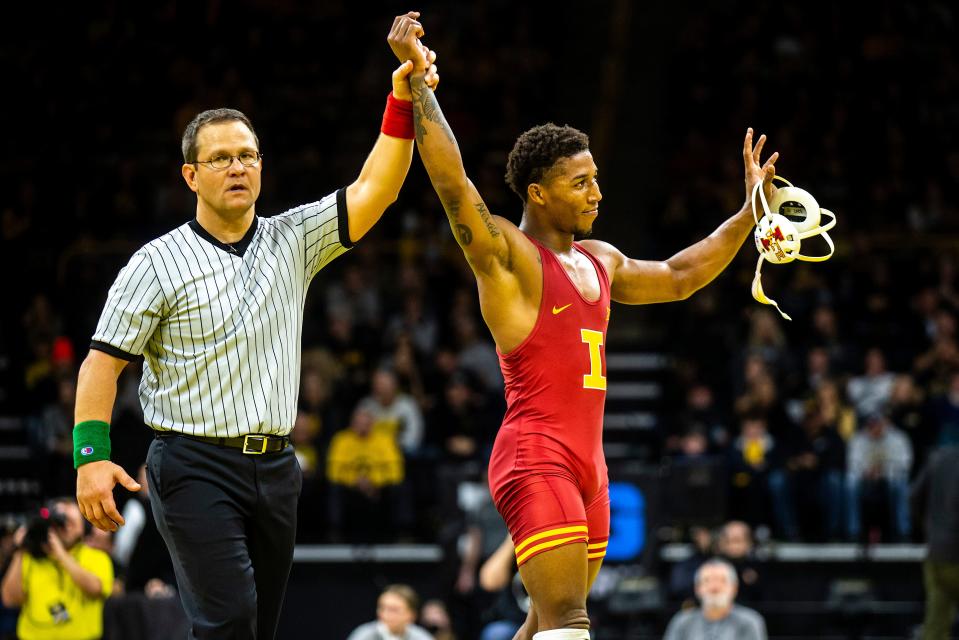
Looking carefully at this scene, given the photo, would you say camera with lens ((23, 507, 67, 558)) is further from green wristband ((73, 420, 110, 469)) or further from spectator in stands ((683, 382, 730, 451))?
spectator in stands ((683, 382, 730, 451))

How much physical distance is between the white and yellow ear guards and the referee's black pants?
2085mm

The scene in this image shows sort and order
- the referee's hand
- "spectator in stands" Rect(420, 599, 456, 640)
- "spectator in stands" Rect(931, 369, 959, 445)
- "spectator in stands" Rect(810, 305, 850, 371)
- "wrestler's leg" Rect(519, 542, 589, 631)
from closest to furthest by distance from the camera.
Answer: the referee's hand < "wrestler's leg" Rect(519, 542, 589, 631) < "spectator in stands" Rect(420, 599, 456, 640) < "spectator in stands" Rect(931, 369, 959, 445) < "spectator in stands" Rect(810, 305, 850, 371)

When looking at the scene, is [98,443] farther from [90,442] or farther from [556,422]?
[556,422]

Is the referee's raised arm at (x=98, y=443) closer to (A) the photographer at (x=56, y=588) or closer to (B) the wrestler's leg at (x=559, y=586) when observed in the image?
(B) the wrestler's leg at (x=559, y=586)

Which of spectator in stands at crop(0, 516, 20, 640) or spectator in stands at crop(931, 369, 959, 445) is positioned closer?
spectator in stands at crop(0, 516, 20, 640)

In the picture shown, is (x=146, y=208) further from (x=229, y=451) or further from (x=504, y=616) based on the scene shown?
(x=229, y=451)

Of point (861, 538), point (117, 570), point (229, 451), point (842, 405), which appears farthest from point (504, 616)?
point (229, 451)

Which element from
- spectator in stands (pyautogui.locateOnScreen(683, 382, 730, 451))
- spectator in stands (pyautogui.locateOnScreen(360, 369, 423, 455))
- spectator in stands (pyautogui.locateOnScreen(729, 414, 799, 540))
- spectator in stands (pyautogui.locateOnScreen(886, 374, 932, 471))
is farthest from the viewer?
spectator in stands (pyautogui.locateOnScreen(360, 369, 423, 455))

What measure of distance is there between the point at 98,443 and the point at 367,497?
8.23 meters

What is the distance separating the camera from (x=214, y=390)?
15.6 feet

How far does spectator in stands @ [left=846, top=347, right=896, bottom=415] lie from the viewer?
1406 centimetres

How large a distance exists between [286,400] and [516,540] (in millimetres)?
1037

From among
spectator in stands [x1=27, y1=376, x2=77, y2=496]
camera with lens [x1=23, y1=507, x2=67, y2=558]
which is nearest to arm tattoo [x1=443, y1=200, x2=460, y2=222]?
camera with lens [x1=23, y1=507, x2=67, y2=558]

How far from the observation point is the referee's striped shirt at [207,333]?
4.75 metres
